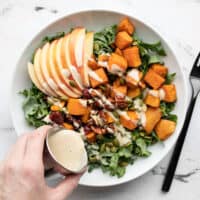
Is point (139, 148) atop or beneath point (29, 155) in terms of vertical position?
beneath

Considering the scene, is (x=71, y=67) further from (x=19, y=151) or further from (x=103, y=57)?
(x=19, y=151)

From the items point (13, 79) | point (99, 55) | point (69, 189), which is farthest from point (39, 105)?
point (69, 189)

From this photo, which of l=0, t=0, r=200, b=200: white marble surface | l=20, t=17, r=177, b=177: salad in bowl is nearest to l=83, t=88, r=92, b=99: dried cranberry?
l=20, t=17, r=177, b=177: salad in bowl

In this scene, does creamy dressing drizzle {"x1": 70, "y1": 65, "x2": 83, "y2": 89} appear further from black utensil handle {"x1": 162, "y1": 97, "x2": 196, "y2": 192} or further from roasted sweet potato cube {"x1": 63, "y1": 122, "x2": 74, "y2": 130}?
black utensil handle {"x1": 162, "y1": 97, "x2": 196, "y2": 192}

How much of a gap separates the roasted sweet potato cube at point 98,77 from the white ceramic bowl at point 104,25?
0.47 feet

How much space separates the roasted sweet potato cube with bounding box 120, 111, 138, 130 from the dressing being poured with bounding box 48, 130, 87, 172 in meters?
0.20

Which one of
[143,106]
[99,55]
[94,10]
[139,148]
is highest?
[94,10]

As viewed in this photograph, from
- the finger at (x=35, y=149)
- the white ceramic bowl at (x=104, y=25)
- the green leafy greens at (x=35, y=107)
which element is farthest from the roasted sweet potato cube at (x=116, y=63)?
the finger at (x=35, y=149)

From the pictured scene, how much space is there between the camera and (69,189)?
1.40 meters

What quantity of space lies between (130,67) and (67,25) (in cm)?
21

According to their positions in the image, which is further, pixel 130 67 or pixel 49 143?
pixel 130 67

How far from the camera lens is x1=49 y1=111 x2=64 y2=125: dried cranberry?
1.62m

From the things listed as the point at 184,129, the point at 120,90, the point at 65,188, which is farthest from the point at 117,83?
the point at 65,188

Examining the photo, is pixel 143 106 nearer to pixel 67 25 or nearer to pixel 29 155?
pixel 67 25
